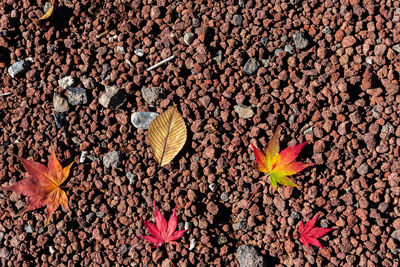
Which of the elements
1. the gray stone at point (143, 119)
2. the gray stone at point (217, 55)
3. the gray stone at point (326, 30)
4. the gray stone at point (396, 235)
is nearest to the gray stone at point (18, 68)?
the gray stone at point (143, 119)

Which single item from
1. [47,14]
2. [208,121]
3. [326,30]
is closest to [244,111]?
[208,121]

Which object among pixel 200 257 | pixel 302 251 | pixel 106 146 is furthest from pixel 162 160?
pixel 302 251

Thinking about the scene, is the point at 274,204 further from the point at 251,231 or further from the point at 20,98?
the point at 20,98

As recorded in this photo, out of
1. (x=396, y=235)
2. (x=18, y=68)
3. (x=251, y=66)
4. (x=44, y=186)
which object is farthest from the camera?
(x=18, y=68)

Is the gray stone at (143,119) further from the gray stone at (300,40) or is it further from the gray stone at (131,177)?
the gray stone at (300,40)

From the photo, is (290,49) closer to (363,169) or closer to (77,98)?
(363,169)

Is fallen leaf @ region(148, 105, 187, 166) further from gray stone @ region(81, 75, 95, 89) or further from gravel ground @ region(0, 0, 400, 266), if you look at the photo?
gray stone @ region(81, 75, 95, 89)

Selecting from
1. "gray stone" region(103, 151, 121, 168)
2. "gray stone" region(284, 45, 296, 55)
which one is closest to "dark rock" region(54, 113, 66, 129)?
"gray stone" region(103, 151, 121, 168)
